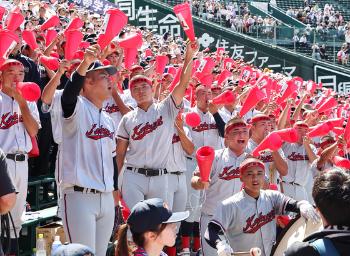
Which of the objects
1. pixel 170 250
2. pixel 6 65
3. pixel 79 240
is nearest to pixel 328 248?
pixel 79 240

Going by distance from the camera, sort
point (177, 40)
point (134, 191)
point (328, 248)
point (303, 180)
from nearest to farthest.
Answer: point (328, 248) < point (134, 191) < point (303, 180) < point (177, 40)

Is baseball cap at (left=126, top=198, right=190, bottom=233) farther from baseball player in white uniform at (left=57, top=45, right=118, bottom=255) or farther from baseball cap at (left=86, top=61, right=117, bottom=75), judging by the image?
baseball cap at (left=86, top=61, right=117, bottom=75)

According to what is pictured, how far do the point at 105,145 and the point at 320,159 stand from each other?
143 inches

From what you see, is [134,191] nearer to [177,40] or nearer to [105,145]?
[105,145]

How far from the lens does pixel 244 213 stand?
17.6 feet

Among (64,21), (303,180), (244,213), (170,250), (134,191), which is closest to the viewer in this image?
(244,213)

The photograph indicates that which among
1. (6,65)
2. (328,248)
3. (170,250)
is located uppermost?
(6,65)

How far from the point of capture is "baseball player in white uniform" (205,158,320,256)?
211 inches

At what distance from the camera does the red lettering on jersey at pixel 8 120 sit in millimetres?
5750

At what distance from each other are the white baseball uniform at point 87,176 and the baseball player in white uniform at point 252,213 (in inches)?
32.3

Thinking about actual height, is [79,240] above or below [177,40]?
below

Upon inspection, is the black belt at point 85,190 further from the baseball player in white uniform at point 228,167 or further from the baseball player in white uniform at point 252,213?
the baseball player in white uniform at point 228,167

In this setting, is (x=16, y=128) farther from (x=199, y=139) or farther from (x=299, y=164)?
(x=299, y=164)

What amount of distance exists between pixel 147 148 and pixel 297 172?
2.89 metres
